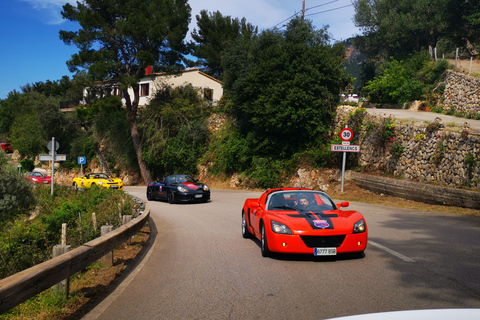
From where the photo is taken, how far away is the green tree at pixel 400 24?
141 ft

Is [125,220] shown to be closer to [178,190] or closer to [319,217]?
[319,217]

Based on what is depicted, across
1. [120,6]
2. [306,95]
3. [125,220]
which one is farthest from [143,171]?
[125,220]

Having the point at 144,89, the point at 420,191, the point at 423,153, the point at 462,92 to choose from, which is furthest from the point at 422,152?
the point at 144,89

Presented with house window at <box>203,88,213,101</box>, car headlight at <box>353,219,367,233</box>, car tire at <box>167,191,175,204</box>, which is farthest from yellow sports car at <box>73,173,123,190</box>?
car headlight at <box>353,219,367,233</box>

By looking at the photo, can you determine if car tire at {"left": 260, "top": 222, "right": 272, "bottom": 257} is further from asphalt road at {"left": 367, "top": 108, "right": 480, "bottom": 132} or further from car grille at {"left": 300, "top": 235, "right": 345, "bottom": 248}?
asphalt road at {"left": 367, "top": 108, "right": 480, "bottom": 132}

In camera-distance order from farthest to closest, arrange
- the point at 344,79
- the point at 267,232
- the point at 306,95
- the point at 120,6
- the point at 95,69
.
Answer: the point at 120,6
the point at 95,69
the point at 344,79
the point at 306,95
the point at 267,232

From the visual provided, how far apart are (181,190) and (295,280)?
14.6 metres

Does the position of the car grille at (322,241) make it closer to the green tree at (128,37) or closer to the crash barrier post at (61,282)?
the crash barrier post at (61,282)

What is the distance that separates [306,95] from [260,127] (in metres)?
4.32

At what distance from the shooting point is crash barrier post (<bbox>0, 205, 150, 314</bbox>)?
12.2ft

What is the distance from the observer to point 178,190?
2031cm

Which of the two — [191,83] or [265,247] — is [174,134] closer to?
[191,83]

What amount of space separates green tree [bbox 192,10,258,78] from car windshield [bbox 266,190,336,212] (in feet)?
158

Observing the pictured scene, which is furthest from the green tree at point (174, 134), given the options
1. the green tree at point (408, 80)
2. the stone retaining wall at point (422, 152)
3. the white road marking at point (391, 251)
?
the white road marking at point (391, 251)
